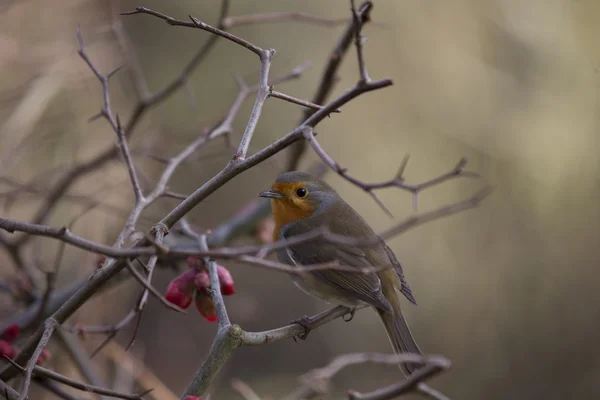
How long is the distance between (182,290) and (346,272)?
94cm

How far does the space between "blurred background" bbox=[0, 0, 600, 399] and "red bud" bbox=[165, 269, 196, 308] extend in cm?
182

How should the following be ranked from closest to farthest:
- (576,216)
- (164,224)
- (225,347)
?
1. (164,224)
2. (225,347)
3. (576,216)

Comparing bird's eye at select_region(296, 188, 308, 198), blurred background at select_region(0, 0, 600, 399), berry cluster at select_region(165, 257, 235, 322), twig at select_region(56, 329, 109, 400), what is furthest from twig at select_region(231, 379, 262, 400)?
blurred background at select_region(0, 0, 600, 399)

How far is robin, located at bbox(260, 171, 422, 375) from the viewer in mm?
2662

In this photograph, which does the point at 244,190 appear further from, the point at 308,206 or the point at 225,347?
the point at 225,347

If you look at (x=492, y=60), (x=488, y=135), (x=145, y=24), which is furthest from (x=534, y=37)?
(x=145, y=24)

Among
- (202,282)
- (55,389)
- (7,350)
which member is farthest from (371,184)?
(7,350)

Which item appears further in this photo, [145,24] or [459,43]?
[145,24]

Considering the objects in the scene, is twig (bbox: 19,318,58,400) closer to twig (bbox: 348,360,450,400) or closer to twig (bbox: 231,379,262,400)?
twig (bbox: 231,379,262,400)

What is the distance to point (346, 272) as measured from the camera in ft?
9.03

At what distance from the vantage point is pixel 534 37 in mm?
4633

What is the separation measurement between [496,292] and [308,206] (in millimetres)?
2417

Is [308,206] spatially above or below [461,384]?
above

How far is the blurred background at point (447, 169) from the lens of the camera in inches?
165
